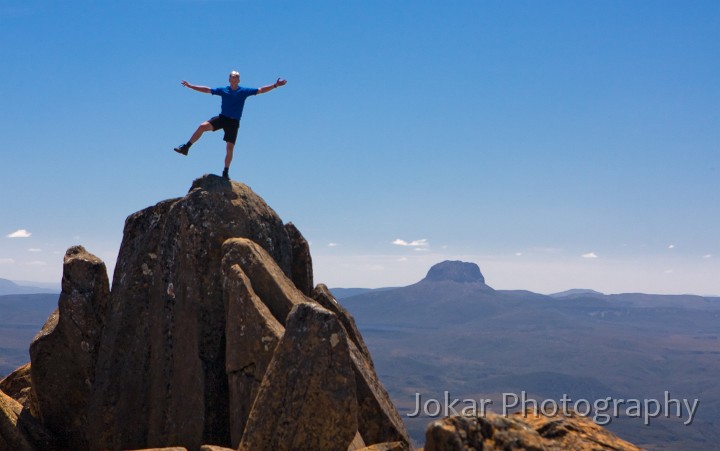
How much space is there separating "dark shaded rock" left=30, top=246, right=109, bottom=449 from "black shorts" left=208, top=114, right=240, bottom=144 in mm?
8588

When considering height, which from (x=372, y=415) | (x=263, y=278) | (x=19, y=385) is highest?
(x=263, y=278)

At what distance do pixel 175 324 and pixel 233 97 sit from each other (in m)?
10.7

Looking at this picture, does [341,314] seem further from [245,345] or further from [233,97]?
[233,97]

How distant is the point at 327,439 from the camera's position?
19.8m

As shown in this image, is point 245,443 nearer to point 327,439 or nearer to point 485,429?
point 327,439

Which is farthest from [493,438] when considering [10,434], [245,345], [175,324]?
[10,434]

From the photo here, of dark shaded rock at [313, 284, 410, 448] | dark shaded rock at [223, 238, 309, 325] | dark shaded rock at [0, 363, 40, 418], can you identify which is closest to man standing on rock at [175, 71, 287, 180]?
dark shaded rock at [223, 238, 309, 325]

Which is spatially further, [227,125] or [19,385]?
[19,385]

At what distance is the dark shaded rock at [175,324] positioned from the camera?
25.4 meters

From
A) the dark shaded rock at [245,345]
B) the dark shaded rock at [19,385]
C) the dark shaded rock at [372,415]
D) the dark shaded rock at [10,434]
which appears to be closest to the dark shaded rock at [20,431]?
the dark shaded rock at [10,434]

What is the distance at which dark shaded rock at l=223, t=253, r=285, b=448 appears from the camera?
A: 23.4 meters

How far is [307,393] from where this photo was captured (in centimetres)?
2000

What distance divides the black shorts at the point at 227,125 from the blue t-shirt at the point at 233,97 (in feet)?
0.92

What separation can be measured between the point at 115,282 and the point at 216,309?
670cm
